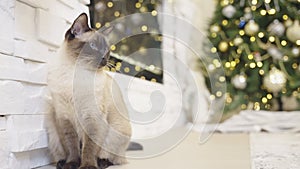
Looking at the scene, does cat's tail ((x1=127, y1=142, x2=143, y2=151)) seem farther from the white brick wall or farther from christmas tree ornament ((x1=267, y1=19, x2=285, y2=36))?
christmas tree ornament ((x1=267, y1=19, x2=285, y2=36))

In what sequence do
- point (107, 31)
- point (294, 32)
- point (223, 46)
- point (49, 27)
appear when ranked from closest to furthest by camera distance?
1. point (107, 31)
2. point (49, 27)
3. point (294, 32)
4. point (223, 46)

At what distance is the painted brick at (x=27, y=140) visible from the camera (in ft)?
3.07

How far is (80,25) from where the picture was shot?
3.09 ft

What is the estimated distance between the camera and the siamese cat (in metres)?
0.95

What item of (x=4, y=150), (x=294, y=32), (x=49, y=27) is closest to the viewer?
(x=4, y=150)

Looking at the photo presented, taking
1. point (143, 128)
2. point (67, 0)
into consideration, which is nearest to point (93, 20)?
point (67, 0)

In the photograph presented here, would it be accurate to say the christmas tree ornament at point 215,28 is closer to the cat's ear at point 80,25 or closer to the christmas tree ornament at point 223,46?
the christmas tree ornament at point 223,46

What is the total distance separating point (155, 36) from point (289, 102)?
1303 mm

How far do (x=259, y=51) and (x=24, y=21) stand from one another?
2037 millimetres

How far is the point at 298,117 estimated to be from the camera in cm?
250

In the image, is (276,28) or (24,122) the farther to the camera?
(276,28)

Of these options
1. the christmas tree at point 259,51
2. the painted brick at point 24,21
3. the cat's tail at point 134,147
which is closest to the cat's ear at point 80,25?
the painted brick at point 24,21

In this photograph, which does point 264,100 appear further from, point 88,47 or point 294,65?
point 88,47

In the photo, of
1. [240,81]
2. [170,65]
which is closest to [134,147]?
[170,65]
